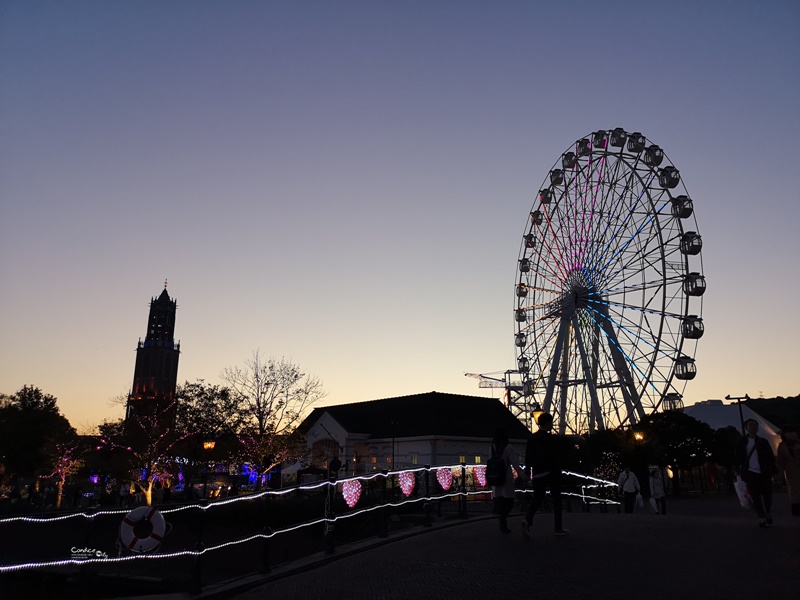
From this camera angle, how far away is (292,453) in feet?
158

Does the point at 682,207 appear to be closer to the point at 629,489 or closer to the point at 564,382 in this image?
the point at 564,382

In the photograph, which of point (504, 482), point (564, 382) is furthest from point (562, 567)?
point (564, 382)

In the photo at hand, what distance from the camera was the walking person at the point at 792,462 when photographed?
1079cm

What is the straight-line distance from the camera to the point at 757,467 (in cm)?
1105

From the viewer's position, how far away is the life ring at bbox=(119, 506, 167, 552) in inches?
442

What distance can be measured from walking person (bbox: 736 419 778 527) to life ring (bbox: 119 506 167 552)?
412 inches

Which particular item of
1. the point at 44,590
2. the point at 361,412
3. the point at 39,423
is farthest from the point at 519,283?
the point at 39,423

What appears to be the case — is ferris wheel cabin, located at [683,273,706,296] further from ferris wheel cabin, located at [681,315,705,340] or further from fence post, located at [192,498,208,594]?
fence post, located at [192,498,208,594]

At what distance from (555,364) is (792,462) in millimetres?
34514

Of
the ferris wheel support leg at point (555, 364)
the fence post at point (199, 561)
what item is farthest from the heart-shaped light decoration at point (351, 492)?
the ferris wheel support leg at point (555, 364)

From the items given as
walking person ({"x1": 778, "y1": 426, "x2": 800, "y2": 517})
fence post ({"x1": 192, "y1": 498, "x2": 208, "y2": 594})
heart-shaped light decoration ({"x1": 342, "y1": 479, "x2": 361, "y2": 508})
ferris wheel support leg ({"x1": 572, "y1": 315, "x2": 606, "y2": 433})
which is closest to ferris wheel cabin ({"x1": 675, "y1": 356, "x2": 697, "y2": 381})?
ferris wheel support leg ({"x1": 572, "y1": 315, "x2": 606, "y2": 433})

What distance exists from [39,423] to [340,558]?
248 ft

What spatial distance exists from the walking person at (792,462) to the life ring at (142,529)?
1098cm

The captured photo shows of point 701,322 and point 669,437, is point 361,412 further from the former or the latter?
point 701,322
